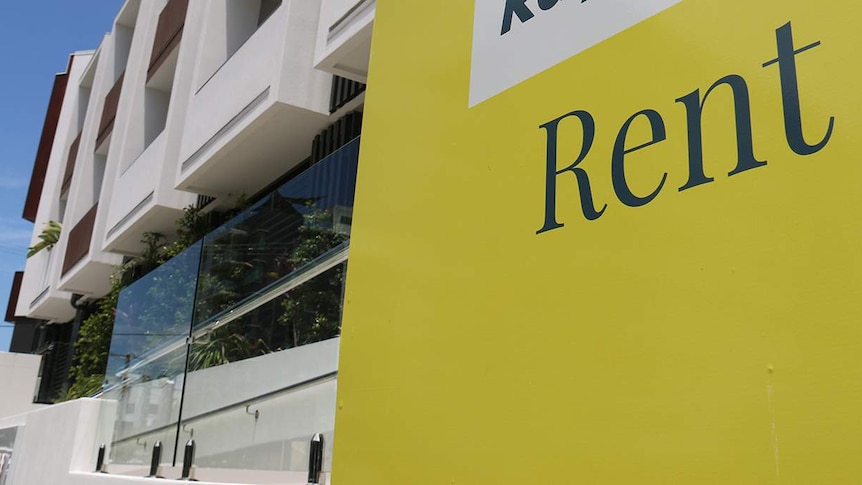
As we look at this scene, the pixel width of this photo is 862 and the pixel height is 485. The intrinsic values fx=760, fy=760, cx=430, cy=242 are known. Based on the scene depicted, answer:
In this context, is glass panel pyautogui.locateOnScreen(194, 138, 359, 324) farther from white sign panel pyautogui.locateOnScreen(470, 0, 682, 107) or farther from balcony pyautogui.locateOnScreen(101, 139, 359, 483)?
white sign panel pyautogui.locateOnScreen(470, 0, 682, 107)

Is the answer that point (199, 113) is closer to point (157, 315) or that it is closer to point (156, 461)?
point (157, 315)

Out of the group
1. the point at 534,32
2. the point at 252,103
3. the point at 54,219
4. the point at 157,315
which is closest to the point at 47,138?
the point at 54,219

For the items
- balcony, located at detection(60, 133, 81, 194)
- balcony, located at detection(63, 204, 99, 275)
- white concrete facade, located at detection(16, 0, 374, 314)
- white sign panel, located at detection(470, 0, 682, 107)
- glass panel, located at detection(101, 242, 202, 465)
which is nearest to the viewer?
white sign panel, located at detection(470, 0, 682, 107)

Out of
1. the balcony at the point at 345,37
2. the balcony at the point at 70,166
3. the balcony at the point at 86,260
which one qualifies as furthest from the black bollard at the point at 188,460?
the balcony at the point at 70,166

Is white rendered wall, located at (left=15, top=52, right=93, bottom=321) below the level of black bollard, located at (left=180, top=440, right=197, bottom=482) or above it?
above

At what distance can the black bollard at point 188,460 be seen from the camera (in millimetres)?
5645

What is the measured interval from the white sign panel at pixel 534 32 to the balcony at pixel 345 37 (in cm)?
393

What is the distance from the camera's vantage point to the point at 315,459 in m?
4.26

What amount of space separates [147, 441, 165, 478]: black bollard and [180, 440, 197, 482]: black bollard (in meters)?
0.59

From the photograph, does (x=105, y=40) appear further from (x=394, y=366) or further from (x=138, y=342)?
(x=394, y=366)

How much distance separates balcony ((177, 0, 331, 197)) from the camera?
808cm

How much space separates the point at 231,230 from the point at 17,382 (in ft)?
61.2

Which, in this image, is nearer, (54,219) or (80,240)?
(80,240)

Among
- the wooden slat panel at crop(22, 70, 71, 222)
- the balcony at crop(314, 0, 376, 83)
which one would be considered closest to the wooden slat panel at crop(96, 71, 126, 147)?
the wooden slat panel at crop(22, 70, 71, 222)
